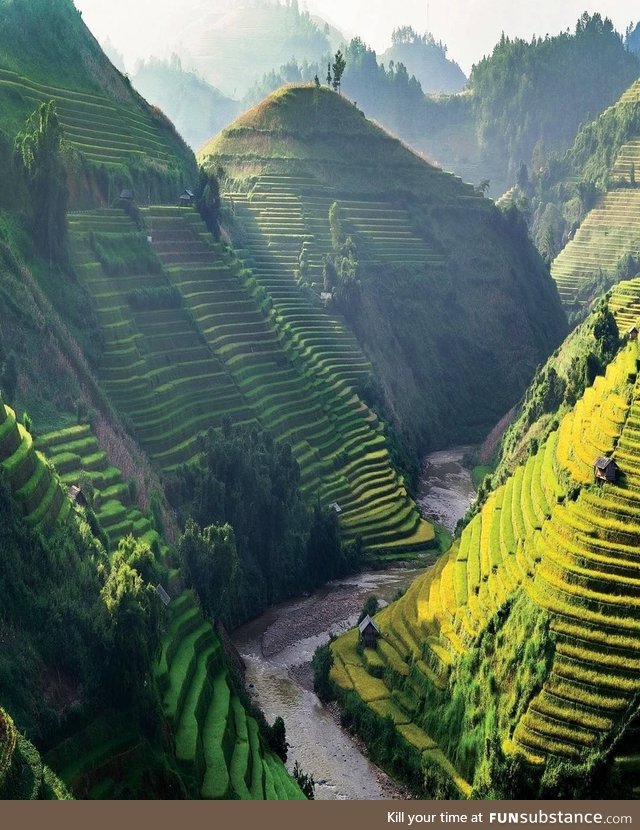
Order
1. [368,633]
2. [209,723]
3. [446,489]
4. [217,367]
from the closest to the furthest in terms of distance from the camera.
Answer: [209,723] → [368,633] → [217,367] → [446,489]

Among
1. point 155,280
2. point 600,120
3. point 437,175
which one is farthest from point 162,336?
point 600,120

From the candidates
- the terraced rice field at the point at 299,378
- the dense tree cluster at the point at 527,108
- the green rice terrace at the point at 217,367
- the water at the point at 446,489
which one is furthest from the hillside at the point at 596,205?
the green rice terrace at the point at 217,367

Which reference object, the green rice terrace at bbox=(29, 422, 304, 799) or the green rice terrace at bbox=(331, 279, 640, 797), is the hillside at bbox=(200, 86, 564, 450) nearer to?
the green rice terrace at bbox=(331, 279, 640, 797)

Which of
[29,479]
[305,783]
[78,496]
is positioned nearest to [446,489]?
[78,496]

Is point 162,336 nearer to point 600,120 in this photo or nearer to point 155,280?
point 155,280

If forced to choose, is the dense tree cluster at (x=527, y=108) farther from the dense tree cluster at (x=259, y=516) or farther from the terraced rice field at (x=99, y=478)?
the terraced rice field at (x=99, y=478)

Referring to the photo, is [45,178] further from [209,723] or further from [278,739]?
[278,739]

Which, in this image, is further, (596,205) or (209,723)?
(596,205)

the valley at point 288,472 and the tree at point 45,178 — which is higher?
the tree at point 45,178
